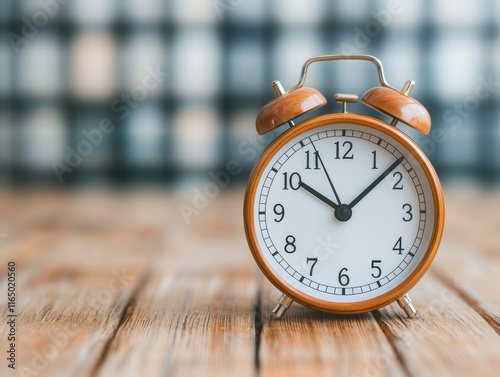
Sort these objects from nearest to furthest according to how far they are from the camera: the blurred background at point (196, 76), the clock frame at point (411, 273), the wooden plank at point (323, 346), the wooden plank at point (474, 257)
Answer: the wooden plank at point (323, 346), the clock frame at point (411, 273), the wooden plank at point (474, 257), the blurred background at point (196, 76)

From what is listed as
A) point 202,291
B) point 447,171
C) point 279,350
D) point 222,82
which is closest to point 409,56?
point 447,171

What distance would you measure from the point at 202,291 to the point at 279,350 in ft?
0.97

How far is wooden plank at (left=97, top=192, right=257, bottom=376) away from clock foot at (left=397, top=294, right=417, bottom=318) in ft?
0.60

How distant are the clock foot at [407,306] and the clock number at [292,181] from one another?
187mm

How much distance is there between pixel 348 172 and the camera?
3.05 feet

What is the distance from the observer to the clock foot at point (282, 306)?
36.1 inches

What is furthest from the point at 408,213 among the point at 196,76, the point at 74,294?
the point at 196,76

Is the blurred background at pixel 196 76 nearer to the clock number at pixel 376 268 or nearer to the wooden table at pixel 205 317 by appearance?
the wooden table at pixel 205 317

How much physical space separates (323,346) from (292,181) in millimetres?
211

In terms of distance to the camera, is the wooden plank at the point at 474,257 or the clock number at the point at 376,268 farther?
the wooden plank at the point at 474,257

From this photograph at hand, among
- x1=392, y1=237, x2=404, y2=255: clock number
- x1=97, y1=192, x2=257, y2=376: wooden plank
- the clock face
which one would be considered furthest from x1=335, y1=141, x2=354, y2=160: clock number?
x1=97, y1=192, x2=257, y2=376: wooden plank

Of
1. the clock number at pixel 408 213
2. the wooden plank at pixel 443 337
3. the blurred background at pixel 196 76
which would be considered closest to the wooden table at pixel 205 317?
the wooden plank at pixel 443 337

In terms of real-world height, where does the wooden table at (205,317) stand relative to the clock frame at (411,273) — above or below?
below

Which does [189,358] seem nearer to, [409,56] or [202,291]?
[202,291]
